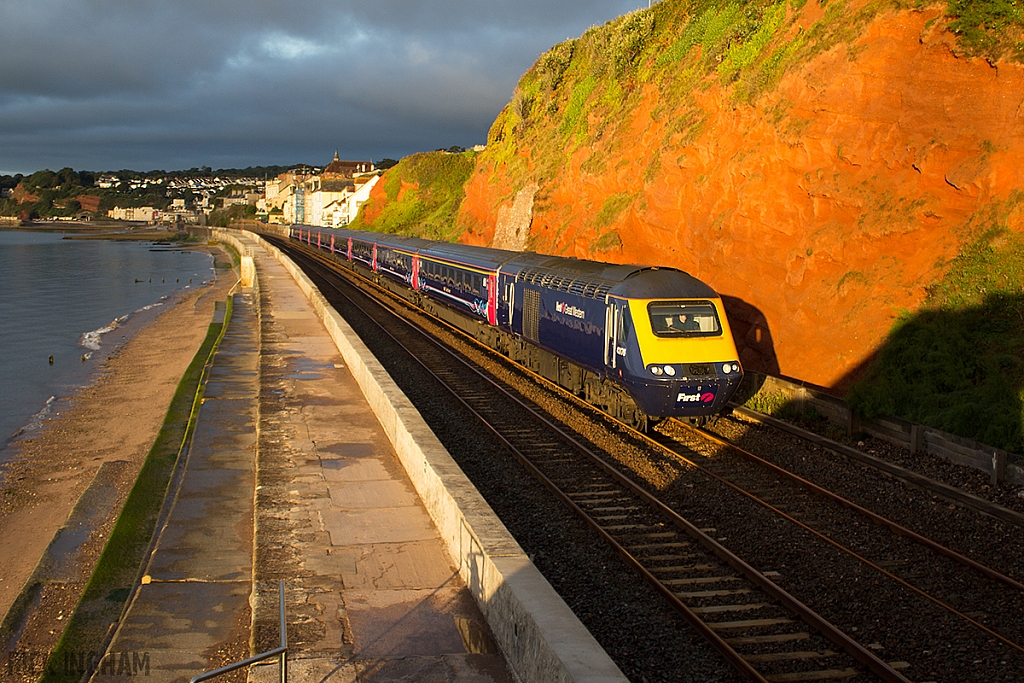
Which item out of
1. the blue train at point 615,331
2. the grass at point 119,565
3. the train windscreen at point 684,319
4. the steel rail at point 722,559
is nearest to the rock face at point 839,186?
the train windscreen at point 684,319

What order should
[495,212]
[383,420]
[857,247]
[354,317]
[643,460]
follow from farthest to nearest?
1. [495,212]
2. [354,317]
3. [857,247]
4. [383,420]
5. [643,460]

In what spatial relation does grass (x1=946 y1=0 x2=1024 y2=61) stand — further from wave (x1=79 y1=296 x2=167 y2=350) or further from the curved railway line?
wave (x1=79 y1=296 x2=167 y2=350)

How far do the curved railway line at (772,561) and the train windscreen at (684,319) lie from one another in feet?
6.36

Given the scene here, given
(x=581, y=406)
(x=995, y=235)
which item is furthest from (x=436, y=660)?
(x=995, y=235)

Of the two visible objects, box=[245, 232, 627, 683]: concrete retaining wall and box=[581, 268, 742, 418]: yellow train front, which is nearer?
box=[245, 232, 627, 683]: concrete retaining wall

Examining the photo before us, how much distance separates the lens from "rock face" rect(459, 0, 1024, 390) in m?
17.1

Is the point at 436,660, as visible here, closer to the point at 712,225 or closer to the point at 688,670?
the point at 688,670

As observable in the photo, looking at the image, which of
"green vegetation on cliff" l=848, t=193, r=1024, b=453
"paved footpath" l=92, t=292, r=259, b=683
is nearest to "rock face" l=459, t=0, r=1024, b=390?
"green vegetation on cliff" l=848, t=193, r=1024, b=453

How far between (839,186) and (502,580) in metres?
15.4

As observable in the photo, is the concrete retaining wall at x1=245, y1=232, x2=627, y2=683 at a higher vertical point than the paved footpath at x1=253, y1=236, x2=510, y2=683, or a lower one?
higher

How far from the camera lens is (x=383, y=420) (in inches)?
596

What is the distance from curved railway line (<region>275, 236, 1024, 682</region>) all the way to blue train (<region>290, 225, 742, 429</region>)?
0.97 meters

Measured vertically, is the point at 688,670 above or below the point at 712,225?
below

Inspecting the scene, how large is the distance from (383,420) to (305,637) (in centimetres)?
792
